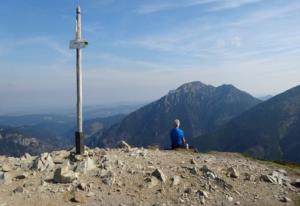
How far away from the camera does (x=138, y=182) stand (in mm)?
16219

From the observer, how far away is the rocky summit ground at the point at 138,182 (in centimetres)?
1499

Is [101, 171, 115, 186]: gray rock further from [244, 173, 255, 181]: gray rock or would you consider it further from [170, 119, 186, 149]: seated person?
[170, 119, 186, 149]: seated person

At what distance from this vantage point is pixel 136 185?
1599cm

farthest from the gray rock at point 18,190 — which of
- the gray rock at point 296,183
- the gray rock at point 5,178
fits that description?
the gray rock at point 296,183

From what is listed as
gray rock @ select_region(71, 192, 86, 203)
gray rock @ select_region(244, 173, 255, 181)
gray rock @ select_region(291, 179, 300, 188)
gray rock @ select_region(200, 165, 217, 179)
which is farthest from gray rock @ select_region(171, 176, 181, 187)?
gray rock @ select_region(291, 179, 300, 188)

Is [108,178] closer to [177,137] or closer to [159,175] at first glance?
[159,175]

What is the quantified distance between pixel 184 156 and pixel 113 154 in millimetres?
3448

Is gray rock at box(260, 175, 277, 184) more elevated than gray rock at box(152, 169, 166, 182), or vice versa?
gray rock at box(152, 169, 166, 182)

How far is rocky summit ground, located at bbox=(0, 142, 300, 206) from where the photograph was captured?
15.0 meters

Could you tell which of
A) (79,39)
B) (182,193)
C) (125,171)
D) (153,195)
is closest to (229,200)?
(182,193)

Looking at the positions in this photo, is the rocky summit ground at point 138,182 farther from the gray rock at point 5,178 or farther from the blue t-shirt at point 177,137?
the blue t-shirt at point 177,137

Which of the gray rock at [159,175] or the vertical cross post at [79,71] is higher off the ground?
the vertical cross post at [79,71]

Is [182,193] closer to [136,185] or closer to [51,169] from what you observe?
[136,185]

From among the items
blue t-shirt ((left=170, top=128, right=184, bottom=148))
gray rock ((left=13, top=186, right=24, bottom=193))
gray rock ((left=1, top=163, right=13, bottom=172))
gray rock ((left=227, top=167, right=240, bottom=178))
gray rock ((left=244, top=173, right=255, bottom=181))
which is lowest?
gray rock ((left=13, top=186, right=24, bottom=193))
